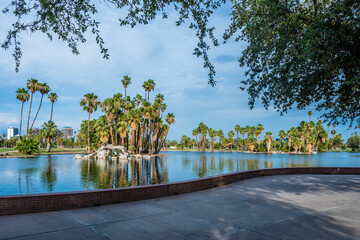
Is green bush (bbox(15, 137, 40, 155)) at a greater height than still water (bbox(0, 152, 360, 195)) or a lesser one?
greater

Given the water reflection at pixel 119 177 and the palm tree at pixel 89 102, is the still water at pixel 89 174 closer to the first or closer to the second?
the water reflection at pixel 119 177

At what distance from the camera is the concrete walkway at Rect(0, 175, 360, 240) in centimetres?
496

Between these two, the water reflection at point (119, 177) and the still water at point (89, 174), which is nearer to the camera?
the still water at point (89, 174)

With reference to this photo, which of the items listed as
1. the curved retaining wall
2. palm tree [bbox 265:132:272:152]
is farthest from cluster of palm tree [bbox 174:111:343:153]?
Result: the curved retaining wall

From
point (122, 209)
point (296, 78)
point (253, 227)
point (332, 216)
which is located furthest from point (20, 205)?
point (296, 78)

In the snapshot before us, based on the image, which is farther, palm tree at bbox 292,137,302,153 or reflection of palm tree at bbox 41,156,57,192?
palm tree at bbox 292,137,302,153

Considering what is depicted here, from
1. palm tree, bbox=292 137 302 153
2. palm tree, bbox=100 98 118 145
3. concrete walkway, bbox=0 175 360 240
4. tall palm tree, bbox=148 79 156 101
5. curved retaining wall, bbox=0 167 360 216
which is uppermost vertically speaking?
tall palm tree, bbox=148 79 156 101

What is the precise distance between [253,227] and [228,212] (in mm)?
1359

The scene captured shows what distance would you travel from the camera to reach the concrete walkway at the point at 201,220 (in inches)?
195

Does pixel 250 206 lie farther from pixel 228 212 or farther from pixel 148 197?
pixel 148 197

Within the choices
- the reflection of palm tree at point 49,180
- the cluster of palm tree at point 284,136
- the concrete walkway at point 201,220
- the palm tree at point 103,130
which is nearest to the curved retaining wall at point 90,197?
the concrete walkway at point 201,220

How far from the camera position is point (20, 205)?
648 centimetres

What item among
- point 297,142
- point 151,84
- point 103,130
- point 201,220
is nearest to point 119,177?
point 201,220

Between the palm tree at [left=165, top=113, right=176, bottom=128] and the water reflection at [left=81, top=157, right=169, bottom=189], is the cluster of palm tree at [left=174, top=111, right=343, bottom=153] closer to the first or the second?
the palm tree at [left=165, top=113, right=176, bottom=128]
